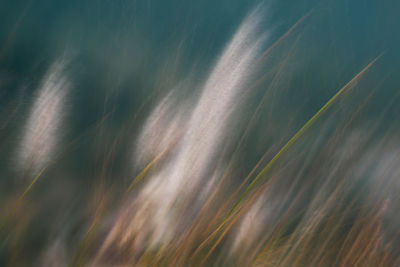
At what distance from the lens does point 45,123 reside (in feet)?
2.67

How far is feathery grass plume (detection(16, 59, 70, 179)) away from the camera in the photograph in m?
0.81

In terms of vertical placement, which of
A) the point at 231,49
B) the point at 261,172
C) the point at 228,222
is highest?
the point at 231,49

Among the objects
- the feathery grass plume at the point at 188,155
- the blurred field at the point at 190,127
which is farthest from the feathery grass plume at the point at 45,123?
the feathery grass plume at the point at 188,155

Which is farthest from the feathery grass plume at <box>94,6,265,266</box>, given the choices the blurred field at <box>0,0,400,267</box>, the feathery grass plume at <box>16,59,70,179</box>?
the feathery grass plume at <box>16,59,70,179</box>

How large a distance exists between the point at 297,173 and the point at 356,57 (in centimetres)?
30

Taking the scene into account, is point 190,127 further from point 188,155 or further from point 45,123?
point 45,123

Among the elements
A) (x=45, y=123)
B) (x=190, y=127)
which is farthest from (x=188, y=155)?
(x=45, y=123)

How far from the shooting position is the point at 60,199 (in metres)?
0.82

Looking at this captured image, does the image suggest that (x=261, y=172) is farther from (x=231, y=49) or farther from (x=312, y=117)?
(x=231, y=49)

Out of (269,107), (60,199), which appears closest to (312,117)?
(269,107)

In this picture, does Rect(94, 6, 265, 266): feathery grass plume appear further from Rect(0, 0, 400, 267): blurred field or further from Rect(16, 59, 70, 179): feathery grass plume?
Rect(16, 59, 70, 179): feathery grass plume

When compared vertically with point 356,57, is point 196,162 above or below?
below

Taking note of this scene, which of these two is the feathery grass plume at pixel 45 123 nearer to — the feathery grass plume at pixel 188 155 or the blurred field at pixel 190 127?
the blurred field at pixel 190 127

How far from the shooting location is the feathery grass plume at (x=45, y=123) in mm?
806
